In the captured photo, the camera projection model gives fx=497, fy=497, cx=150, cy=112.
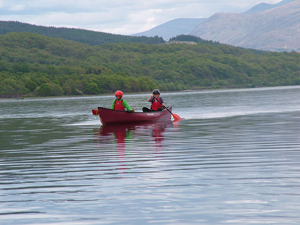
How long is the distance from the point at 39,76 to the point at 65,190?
193534 millimetres

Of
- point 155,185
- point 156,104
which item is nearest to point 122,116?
point 156,104

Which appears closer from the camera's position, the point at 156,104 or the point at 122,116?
the point at 122,116

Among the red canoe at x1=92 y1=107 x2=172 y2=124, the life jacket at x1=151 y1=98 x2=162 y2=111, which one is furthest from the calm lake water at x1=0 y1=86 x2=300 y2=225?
the life jacket at x1=151 y1=98 x2=162 y2=111

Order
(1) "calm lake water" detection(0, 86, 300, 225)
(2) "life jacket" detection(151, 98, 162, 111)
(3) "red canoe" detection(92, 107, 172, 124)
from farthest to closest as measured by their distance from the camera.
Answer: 1. (2) "life jacket" detection(151, 98, 162, 111)
2. (3) "red canoe" detection(92, 107, 172, 124)
3. (1) "calm lake water" detection(0, 86, 300, 225)

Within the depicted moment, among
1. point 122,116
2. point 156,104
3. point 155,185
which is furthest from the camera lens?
point 156,104

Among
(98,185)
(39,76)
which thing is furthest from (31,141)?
(39,76)

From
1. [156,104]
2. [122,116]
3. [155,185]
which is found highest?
[156,104]

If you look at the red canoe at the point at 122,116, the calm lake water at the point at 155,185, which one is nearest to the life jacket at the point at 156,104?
the red canoe at the point at 122,116

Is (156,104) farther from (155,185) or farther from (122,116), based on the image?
(155,185)

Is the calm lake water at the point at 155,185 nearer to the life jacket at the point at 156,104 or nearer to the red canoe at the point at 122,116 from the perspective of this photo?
the red canoe at the point at 122,116

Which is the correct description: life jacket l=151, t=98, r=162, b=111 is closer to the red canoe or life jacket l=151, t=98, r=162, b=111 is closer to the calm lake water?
the red canoe

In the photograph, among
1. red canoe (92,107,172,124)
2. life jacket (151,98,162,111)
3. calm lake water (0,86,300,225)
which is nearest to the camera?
calm lake water (0,86,300,225)

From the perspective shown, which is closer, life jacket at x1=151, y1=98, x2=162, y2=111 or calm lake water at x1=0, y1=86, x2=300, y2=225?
calm lake water at x1=0, y1=86, x2=300, y2=225

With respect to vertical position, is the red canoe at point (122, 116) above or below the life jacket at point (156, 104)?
below
